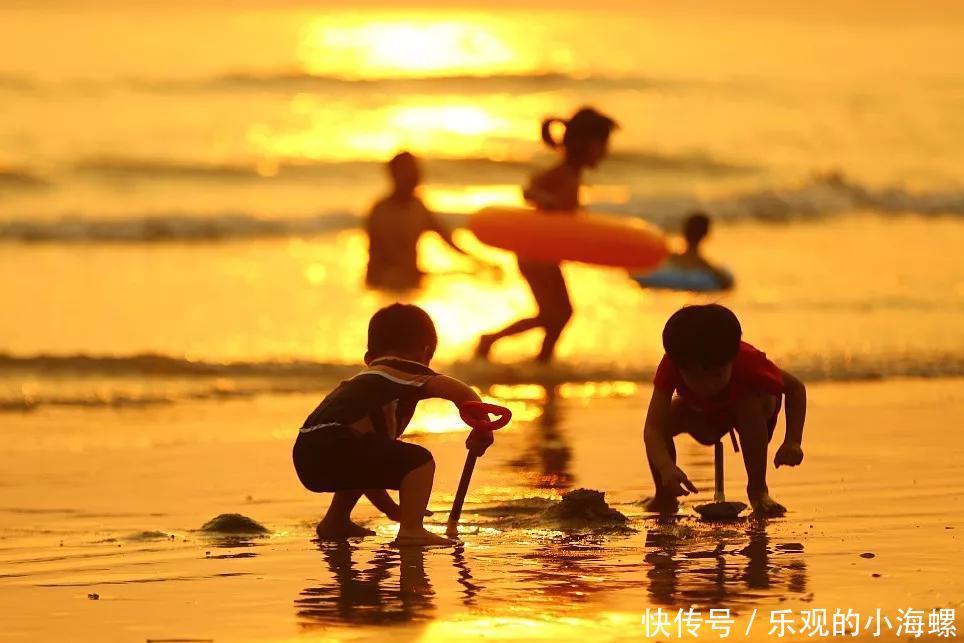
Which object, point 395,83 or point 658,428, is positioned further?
point 395,83

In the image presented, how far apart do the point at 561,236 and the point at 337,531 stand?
4.62 meters

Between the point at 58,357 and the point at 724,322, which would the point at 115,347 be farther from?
the point at 724,322

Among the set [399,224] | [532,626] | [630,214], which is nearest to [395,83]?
[630,214]

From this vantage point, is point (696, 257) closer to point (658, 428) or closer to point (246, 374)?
point (246, 374)

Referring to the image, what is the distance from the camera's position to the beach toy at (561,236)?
11594 mm

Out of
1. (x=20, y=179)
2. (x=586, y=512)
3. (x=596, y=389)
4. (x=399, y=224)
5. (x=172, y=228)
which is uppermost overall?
(x=20, y=179)

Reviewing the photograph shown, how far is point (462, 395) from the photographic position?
6.86 meters

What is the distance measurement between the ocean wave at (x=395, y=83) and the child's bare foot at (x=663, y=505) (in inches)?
1221

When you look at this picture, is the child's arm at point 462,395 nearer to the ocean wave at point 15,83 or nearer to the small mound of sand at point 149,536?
the small mound of sand at point 149,536

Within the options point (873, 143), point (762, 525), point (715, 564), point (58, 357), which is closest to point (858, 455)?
point (762, 525)

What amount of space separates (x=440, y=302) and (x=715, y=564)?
31.3 ft

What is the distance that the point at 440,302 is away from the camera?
52.3ft

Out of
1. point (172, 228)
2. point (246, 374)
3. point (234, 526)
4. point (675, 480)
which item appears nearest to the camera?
point (675, 480)

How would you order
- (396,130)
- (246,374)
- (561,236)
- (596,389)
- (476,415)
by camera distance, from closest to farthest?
(476,415) < (561,236) < (596,389) < (246,374) < (396,130)
